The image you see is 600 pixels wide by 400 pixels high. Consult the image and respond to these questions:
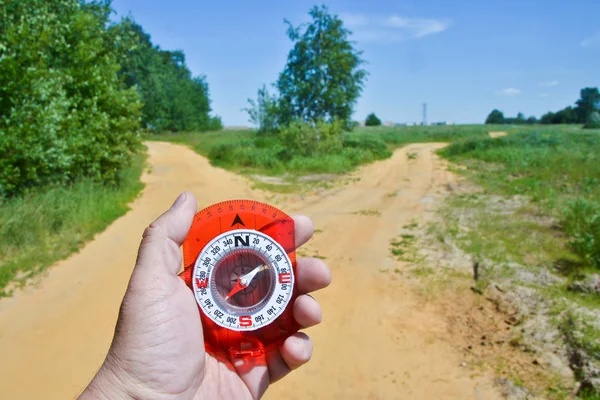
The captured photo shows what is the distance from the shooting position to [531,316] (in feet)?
15.9

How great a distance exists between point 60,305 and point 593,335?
17.1ft

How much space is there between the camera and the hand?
163cm

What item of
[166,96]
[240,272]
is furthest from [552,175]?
[166,96]

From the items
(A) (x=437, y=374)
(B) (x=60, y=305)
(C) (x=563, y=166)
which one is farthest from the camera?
(C) (x=563, y=166)

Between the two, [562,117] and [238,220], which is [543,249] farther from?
[562,117]

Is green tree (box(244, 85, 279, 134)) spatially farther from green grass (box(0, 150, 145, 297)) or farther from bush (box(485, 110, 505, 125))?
bush (box(485, 110, 505, 125))

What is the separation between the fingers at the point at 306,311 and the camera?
1.76 meters

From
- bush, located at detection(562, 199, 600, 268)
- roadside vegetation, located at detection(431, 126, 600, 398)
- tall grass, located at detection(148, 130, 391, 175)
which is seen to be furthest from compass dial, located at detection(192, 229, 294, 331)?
tall grass, located at detection(148, 130, 391, 175)

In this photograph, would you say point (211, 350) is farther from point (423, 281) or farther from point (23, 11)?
point (23, 11)

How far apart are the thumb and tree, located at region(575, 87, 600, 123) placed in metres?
46.9

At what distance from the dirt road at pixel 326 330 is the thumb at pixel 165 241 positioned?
269 centimetres

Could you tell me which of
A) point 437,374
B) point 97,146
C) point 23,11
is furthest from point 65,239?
point 437,374

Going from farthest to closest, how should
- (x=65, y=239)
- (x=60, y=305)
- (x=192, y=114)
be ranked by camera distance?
(x=192, y=114) < (x=65, y=239) < (x=60, y=305)

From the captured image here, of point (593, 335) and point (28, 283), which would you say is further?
point (28, 283)
